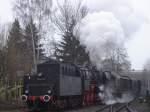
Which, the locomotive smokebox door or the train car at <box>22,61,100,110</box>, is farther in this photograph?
the locomotive smokebox door

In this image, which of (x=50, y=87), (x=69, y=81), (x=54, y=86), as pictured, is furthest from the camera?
(x=69, y=81)

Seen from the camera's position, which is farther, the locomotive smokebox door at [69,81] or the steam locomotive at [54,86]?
the locomotive smokebox door at [69,81]

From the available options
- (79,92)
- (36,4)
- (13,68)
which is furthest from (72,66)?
(36,4)

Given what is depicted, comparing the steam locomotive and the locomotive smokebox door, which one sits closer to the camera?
the steam locomotive

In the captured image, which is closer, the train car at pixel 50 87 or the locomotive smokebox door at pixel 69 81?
the train car at pixel 50 87

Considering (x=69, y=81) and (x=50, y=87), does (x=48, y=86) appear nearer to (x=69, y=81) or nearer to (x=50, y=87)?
(x=50, y=87)

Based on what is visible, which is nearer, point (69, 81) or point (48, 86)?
point (48, 86)

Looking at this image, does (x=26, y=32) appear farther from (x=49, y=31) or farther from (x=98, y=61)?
(x=98, y=61)

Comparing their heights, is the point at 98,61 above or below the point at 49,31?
below

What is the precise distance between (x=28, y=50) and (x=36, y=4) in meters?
11.3

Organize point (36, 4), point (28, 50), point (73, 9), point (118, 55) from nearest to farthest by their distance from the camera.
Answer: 1. point (36, 4)
2. point (73, 9)
3. point (28, 50)
4. point (118, 55)

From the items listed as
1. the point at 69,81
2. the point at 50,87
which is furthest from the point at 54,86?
the point at 69,81

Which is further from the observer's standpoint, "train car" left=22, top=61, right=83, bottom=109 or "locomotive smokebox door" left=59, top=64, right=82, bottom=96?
"locomotive smokebox door" left=59, top=64, right=82, bottom=96

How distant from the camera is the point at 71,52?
175 ft
